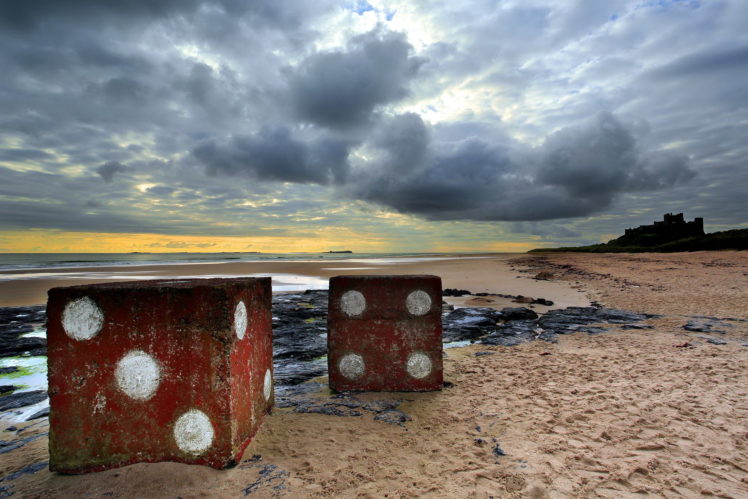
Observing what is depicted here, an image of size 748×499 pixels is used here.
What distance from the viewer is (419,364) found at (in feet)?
13.5

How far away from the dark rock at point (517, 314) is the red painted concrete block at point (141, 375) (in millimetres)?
7082

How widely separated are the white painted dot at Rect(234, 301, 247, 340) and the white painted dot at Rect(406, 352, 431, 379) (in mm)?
1930

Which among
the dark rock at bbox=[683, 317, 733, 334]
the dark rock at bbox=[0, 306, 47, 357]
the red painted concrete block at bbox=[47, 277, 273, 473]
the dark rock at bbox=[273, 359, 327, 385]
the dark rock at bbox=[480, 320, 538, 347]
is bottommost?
the dark rock at bbox=[273, 359, 327, 385]

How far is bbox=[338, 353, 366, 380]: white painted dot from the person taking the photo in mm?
4145

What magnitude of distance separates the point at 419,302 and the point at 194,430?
2335mm

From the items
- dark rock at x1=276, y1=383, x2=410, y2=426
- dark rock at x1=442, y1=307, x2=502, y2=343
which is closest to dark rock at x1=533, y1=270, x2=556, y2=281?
dark rock at x1=442, y1=307, x2=502, y2=343

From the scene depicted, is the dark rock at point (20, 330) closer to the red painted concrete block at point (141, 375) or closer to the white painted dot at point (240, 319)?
the red painted concrete block at point (141, 375)

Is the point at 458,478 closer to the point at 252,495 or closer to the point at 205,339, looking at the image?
the point at 252,495

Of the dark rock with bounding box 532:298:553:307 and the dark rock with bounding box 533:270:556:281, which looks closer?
the dark rock with bounding box 532:298:553:307

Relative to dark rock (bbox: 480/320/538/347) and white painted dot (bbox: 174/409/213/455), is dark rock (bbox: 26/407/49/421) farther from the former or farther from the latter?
dark rock (bbox: 480/320/538/347)

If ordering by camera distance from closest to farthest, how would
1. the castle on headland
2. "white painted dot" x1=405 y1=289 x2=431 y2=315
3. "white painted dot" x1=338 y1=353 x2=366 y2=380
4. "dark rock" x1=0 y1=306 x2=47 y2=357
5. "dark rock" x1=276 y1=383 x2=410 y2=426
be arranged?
1. "dark rock" x1=276 y1=383 x2=410 y2=426
2. "white painted dot" x1=405 y1=289 x2=431 y2=315
3. "white painted dot" x1=338 y1=353 x2=366 y2=380
4. "dark rock" x1=0 y1=306 x2=47 y2=357
5. the castle on headland

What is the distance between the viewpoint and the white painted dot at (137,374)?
8.41 feet

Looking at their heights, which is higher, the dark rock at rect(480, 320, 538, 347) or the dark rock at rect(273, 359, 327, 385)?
the dark rock at rect(480, 320, 538, 347)

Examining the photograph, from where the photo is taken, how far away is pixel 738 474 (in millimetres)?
2473
